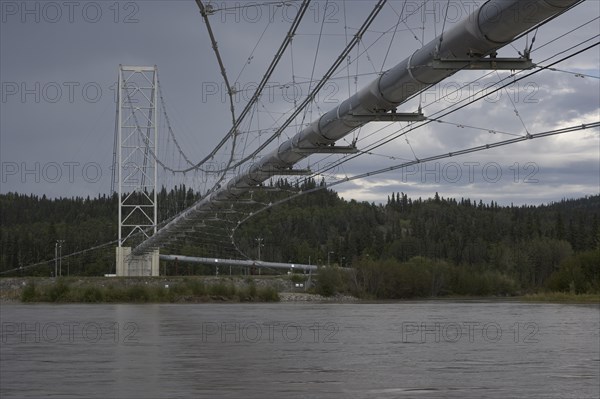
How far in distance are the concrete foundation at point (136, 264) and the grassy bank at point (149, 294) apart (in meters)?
16.0

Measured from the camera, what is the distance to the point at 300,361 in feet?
70.1

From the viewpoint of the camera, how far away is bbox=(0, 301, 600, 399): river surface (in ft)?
53.2

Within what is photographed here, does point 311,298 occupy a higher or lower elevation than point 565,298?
higher

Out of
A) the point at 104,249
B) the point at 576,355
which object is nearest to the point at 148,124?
the point at 104,249

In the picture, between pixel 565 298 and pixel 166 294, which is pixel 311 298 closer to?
pixel 166 294

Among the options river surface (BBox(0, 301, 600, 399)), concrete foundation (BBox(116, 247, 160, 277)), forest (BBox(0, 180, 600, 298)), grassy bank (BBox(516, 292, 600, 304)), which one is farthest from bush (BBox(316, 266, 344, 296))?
river surface (BBox(0, 301, 600, 399))

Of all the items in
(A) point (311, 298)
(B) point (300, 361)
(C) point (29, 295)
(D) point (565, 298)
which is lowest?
(B) point (300, 361)

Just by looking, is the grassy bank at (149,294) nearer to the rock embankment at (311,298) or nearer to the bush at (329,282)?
the rock embankment at (311,298)

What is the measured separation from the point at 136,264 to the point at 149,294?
23.9 metres

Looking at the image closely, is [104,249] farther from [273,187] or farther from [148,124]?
[273,187]

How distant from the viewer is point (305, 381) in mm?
17438

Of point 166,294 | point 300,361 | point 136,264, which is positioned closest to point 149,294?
point 166,294

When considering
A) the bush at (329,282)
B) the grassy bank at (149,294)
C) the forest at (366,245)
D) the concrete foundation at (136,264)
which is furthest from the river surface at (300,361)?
the concrete foundation at (136,264)

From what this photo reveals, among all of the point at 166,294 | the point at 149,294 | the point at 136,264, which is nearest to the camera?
the point at 149,294
